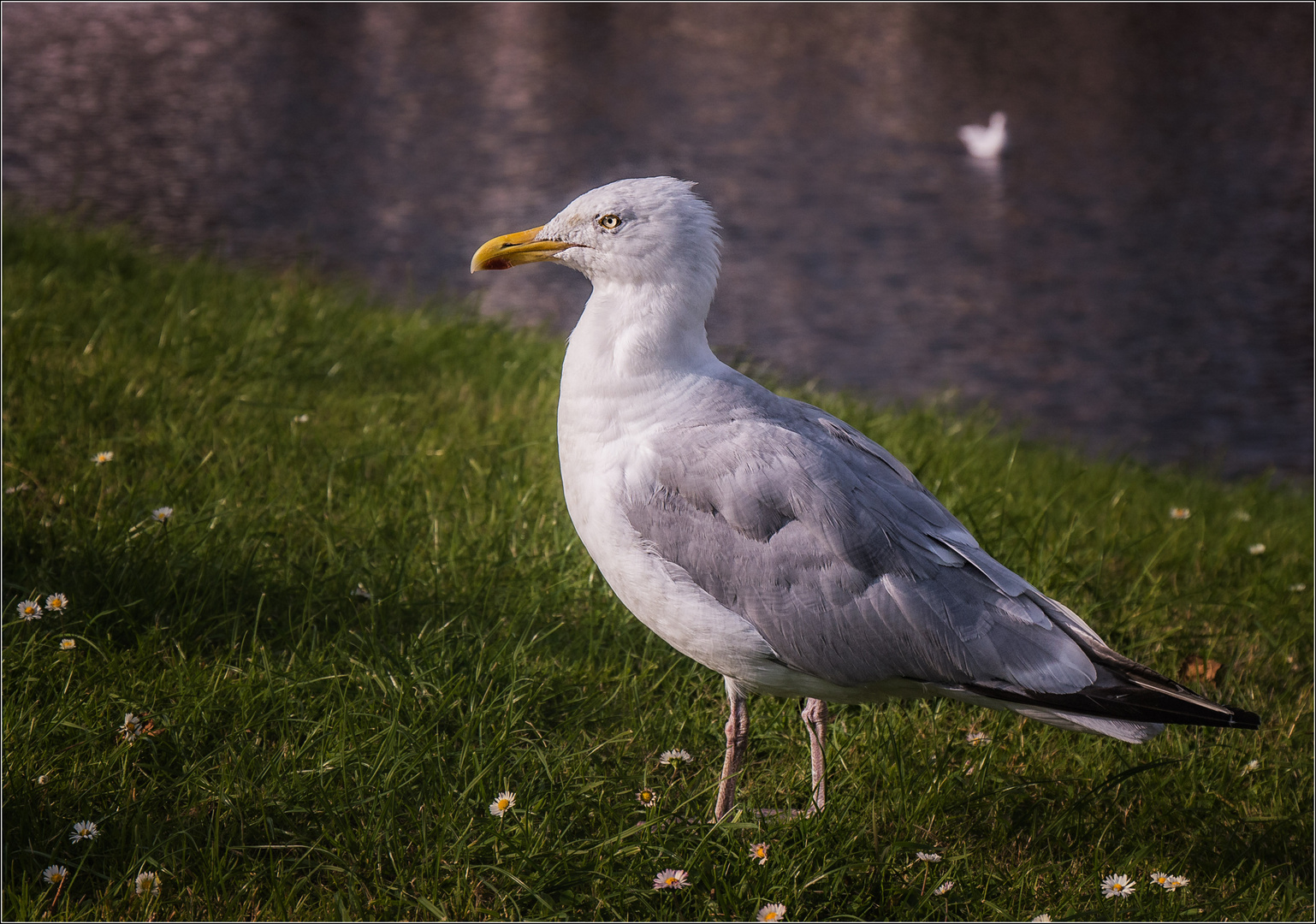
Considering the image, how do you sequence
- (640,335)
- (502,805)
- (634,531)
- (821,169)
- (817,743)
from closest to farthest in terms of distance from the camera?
(502,805)
(634,531)
(640,335)
(817,743)
(821,169)

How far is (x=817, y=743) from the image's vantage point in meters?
3.74

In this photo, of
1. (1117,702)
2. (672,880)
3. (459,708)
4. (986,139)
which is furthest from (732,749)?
(986,139)

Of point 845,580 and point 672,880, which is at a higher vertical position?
point 845,580

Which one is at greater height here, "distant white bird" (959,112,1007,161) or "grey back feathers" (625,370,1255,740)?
"grey back feathers" (625,370,1255,740)

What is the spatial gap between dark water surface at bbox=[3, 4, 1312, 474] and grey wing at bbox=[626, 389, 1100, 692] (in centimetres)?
511

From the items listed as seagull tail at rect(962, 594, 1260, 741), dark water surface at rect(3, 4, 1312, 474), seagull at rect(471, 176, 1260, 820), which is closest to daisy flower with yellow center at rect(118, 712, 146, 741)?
seagull at rect(471, 176, 1260, 820)

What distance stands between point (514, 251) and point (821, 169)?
14794 millimetres

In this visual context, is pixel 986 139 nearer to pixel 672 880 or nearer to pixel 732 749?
pixel 732 749

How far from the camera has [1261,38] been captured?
27.5 m

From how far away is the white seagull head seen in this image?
143 inches

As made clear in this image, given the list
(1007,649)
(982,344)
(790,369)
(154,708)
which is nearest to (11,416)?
(154,708)

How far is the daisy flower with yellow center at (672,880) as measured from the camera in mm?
3186

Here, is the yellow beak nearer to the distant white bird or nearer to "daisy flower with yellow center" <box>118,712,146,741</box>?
"daisy flower with yellow center" <box>118,712,146,741</box>

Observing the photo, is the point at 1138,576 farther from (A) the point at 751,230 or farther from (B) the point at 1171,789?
(A) the point at 751,230
